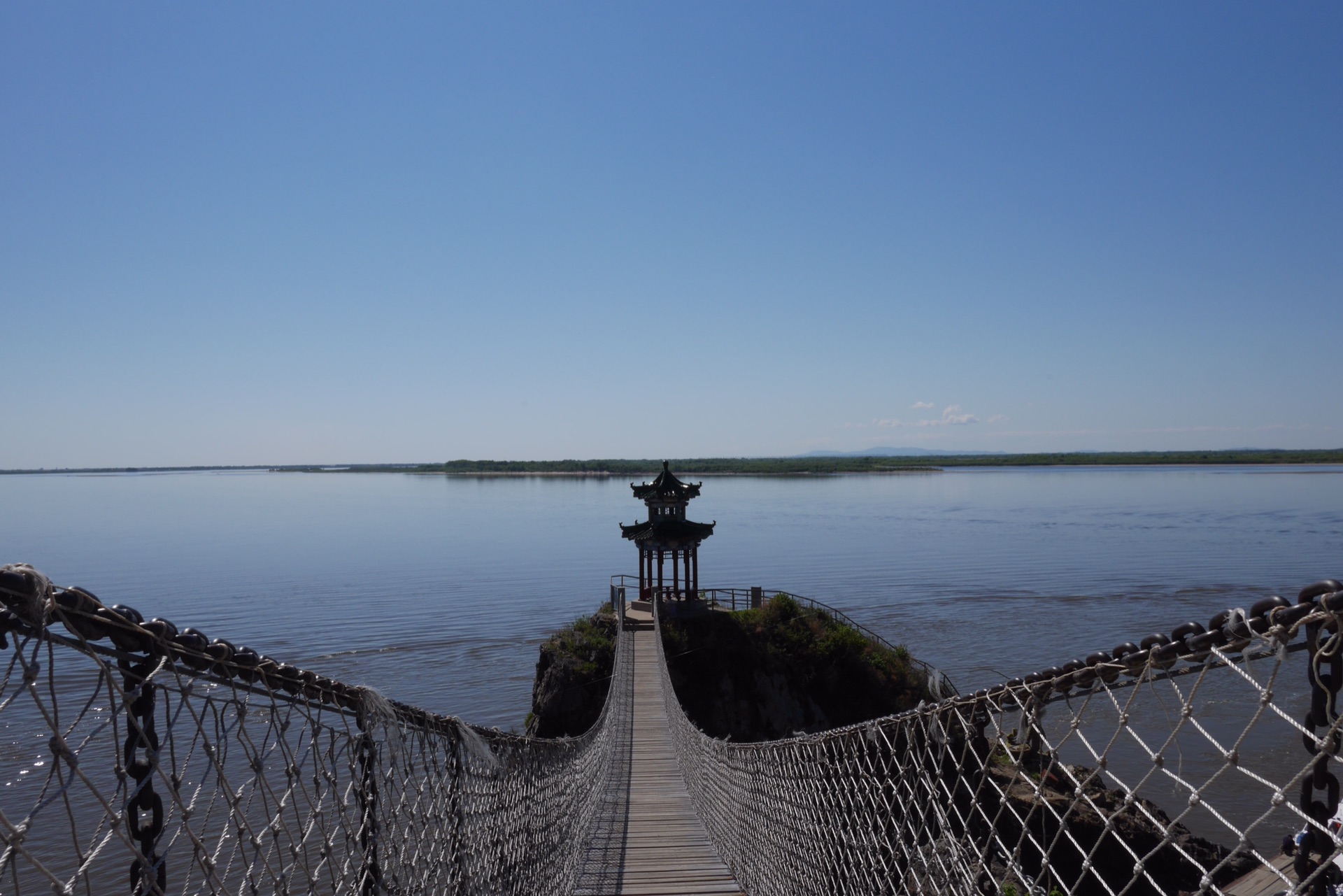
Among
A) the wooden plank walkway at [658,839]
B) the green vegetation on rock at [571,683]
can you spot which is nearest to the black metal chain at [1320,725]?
the wooden plank walkway at [658,839]

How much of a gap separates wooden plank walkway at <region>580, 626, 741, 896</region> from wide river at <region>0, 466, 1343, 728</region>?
Result: 8.48 m

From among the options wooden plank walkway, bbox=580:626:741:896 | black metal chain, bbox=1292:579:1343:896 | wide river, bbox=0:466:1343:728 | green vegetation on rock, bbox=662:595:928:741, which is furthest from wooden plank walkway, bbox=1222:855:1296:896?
wide river, bbox=0:466:1343:728

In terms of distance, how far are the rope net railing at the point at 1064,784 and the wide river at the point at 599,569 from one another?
721 centimetres

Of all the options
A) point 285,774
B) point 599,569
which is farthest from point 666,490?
point 599,569

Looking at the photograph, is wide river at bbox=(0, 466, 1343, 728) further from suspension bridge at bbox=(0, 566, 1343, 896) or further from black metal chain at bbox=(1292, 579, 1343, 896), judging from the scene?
black metal chain at bbox=(1292, 579, 1343, 896)

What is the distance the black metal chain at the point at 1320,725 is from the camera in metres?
1.53

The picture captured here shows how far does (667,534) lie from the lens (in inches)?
789

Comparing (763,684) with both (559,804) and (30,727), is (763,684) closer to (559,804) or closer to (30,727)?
(559,804)

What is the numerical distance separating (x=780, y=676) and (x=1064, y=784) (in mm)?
7087

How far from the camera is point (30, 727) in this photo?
54.3 ft

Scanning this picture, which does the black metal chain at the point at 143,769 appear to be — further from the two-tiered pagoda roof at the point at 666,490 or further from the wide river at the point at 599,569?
the two-tiered pagoda roof at the point at 666,490

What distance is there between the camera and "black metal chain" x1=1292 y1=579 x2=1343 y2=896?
1527 millimetres

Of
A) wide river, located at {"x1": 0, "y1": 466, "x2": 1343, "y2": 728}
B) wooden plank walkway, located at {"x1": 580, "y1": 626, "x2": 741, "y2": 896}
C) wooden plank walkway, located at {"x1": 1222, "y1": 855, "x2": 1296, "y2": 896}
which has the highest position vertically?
wooden plank walkway, located at {"x1": 1222, "y1": 855, "x2": 1296, "y2": 896}

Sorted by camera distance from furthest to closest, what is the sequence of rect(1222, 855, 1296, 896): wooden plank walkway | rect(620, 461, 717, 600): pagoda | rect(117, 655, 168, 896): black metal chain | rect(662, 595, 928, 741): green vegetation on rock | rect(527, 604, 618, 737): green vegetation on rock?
rect(620, 461, 717, 600): pagoda → rect(662, 595, 928, 741): green vegetation on rock → rect(527, 604, 618, 737): green vegetation on rock → rect(1222, 855, 1296, 896): wooden plank walkway → rect(117, 655, 168, 896): black metal chain
